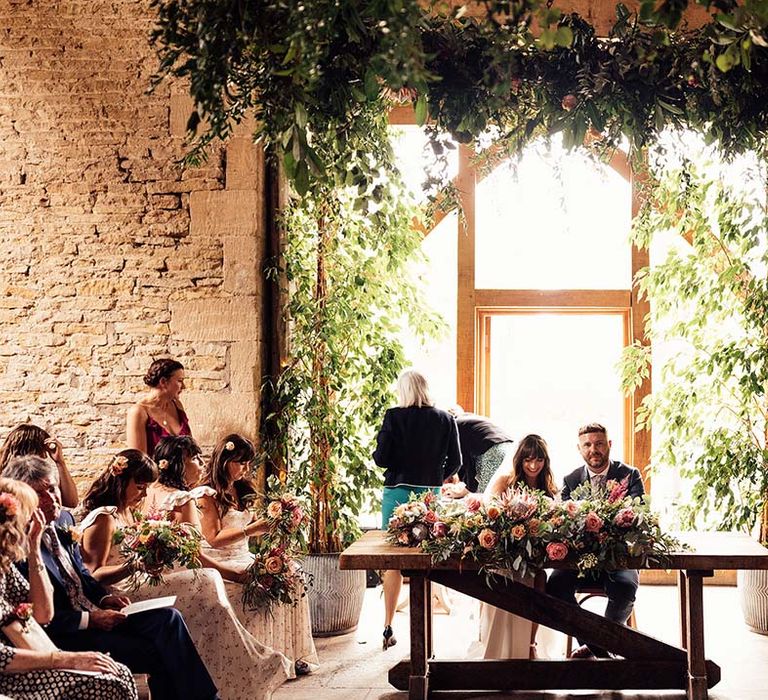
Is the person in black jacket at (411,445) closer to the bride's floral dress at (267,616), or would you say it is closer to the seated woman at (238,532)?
the bride's floral dress at (267,616)

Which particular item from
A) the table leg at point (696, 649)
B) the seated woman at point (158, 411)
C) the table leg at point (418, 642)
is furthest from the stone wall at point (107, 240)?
the table leg at point (696, 649)

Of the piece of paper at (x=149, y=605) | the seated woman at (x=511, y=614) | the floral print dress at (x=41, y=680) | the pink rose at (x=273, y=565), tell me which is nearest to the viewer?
the floral print dress at (x=41, y=680)

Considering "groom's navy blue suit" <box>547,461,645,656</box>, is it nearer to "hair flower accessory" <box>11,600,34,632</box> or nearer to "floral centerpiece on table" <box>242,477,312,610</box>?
"floral centerpiece on table" <box>242,477,312,610</box>

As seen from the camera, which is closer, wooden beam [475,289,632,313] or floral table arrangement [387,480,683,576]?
floral table arrangement [387,480,683,576]

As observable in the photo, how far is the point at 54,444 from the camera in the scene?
5.20m

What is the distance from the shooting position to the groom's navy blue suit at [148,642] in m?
3.88

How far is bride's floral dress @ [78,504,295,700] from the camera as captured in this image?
446 cm

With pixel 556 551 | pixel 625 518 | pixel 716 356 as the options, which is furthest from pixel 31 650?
pixel 716 356

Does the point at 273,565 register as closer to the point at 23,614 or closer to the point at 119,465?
the point at 119,465

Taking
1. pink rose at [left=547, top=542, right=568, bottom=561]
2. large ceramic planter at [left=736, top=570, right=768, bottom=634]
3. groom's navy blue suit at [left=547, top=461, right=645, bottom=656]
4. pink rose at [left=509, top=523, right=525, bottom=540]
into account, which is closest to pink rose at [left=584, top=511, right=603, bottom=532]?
pink rose at [left=547, top=542, right=568, bottom=561]

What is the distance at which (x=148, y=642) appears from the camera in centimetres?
400

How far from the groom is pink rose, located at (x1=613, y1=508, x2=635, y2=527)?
12.9 inches

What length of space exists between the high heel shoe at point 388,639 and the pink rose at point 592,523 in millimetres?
1898

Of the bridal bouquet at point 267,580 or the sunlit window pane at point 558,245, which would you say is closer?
the bridal bouquet at point 267,580
